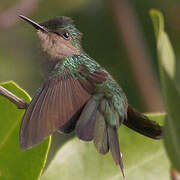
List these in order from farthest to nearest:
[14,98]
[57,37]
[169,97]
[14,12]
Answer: [14,12]
[57,37]
[14,98]
[169,97]

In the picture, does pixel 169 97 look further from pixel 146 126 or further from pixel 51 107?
pixel 51 107

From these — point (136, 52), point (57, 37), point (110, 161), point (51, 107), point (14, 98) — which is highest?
point (14, 98)

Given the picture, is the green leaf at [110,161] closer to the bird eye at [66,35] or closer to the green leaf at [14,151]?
the green leaf at [14,151]

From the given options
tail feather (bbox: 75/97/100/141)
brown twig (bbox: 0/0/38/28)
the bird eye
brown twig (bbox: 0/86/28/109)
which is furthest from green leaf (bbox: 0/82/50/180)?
brown twig (bbox: 0/0/38/28)

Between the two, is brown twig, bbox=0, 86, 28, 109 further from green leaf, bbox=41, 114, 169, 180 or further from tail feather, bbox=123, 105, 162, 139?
tail feather, bbox=123, 105, 162, 139

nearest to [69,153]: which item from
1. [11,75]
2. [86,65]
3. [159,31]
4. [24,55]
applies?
[86,65]

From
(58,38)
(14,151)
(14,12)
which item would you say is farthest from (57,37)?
(14,151)

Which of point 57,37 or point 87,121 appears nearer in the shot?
point 87,121

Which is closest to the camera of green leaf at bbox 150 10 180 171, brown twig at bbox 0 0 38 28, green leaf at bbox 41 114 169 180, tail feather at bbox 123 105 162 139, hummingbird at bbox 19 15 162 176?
Result: green leaf at bbox 150 10 180 171
